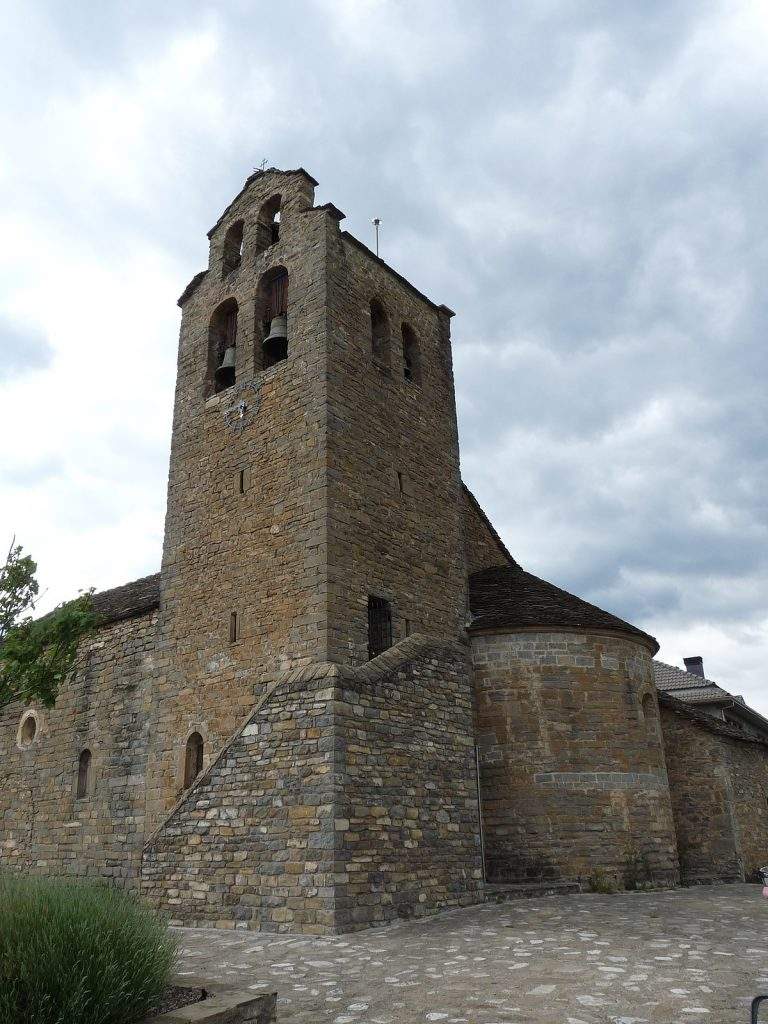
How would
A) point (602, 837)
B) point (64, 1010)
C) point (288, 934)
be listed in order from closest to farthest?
point (64, 1010)
point (288, 934)
point (602, 837)

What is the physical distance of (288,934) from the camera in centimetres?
969

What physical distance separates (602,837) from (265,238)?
13628 mm

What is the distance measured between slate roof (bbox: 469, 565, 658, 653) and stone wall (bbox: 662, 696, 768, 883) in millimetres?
2787

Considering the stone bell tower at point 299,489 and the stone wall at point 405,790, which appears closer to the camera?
the stone wall at point 405,790

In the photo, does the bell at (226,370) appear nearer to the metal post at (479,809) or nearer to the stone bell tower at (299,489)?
the stone bell tower at (299,489)

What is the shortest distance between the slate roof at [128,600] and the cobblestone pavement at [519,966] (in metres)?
6.19

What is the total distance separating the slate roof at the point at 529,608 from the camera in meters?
14.1

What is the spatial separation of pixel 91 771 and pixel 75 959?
10.4 meters

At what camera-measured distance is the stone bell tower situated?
12.2 m

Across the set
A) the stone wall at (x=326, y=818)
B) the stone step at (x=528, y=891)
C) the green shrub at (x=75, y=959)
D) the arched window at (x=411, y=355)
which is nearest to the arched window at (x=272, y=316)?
the arched window at (x=411, y=355)

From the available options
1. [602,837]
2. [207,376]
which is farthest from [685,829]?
[207,376]

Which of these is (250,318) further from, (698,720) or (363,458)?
(698,720)

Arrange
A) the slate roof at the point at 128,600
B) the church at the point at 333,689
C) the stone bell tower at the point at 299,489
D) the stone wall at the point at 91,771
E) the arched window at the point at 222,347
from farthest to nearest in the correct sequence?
the arched window at the point at 222,347
the slate roof at the point at 128,600
the stone wall at the point at 91,771
the stone bell tower at the point at 299,489
the church at the point at 333,689

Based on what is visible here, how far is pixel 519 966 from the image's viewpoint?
7.06 metres
